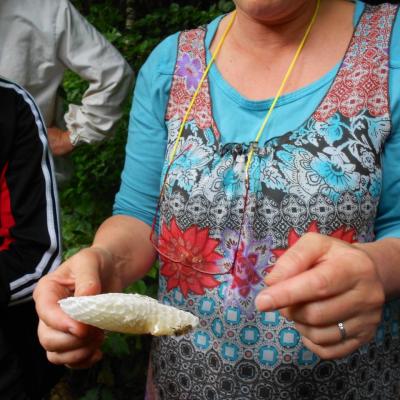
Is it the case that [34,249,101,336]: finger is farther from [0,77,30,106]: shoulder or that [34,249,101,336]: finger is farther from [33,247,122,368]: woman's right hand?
[0,77,30,106]: shoulder

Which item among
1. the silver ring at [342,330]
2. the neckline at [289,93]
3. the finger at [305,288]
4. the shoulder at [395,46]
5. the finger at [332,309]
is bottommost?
the silver ring at [342,330]

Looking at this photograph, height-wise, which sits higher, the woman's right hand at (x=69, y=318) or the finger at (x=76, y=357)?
the woman's right hand at (x=69, y=318)

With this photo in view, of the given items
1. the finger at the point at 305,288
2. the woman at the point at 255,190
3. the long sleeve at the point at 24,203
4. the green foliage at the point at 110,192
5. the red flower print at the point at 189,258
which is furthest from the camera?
the green foliage at the point at 110,192

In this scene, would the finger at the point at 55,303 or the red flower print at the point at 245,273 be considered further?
the red flower print at the point at 245,273

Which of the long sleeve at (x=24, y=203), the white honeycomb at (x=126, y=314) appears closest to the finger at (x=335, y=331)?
the white honeycomb at (x=126, y=314)

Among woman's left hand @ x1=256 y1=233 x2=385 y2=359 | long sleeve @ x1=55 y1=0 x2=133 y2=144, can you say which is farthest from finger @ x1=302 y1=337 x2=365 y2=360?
long sleeve @ x1=55 y1=0 x2=133 y2=144

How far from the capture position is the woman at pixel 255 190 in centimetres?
126

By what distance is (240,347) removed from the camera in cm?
136

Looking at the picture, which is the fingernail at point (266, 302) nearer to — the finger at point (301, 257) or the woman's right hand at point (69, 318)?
the finger at point (301, 257)

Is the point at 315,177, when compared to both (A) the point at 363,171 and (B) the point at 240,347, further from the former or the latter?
(B) the point at 240,347

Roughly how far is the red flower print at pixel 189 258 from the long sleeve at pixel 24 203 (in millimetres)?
372

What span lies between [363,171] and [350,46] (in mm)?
274

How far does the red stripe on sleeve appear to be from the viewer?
1661mm

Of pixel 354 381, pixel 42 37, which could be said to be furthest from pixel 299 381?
pixel 42 37
